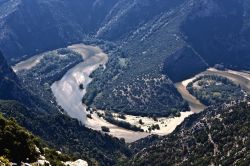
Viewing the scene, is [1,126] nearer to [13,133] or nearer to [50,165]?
[13,133]

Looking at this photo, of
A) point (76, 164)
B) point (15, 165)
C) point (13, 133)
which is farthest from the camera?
point (76, 164)

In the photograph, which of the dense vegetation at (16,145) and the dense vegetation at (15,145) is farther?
the dense vegetation at (15,145)

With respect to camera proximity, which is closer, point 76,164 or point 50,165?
point 50,165

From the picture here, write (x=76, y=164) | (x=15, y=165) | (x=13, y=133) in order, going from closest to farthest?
(x=15, y=165) → (x=13, y=133) → (x=76, y=164)

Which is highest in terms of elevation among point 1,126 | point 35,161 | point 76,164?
point 1,126

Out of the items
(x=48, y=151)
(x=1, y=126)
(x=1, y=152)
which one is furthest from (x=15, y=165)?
(x=48, y=151)

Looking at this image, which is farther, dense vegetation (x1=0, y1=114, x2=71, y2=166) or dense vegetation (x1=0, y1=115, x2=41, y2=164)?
dense vegetation (x1=0, y1=115, x2=41, y2=164)

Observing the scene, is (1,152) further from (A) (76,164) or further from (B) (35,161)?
(A) (76,164)

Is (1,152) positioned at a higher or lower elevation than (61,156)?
higher

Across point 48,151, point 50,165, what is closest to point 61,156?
point 48,151
